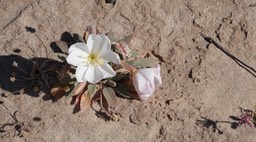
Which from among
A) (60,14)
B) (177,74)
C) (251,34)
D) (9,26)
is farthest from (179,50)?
(9,26)

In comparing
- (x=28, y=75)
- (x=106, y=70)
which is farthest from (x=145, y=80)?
(x=28, y=75)

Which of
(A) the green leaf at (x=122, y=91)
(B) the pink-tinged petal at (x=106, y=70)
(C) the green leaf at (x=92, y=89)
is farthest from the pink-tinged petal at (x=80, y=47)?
(A) the green leaf at (x=122, y=91)

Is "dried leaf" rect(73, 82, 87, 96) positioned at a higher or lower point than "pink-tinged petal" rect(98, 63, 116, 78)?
lower

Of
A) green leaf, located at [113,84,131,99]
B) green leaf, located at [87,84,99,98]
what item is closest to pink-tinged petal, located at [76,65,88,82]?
green leaf, located at [87,84,99,98]

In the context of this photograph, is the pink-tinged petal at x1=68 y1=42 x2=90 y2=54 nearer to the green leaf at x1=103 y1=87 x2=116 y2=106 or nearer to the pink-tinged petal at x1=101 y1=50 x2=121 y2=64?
the pink-tinged petal at x1=101 y1=50 x2=121 y2=64

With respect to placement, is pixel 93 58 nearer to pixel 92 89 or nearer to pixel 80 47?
pixel 80 47

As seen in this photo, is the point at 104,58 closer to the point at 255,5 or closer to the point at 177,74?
the point at 177,74
